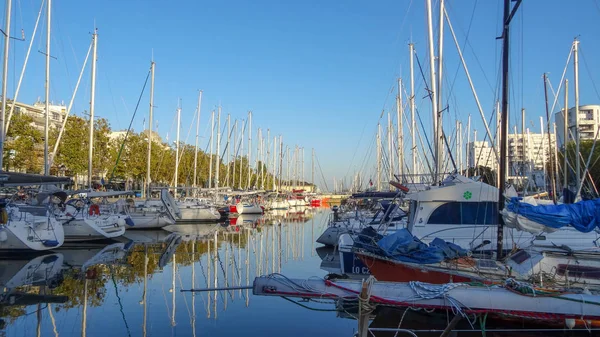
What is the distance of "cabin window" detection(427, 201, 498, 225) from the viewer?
54.9ft

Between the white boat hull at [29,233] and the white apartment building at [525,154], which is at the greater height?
the white apartment building at [525,154]

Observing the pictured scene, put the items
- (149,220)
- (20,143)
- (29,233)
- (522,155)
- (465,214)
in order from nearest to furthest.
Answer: (465,214), (29,233), (149,220), (522,155), (20,143)

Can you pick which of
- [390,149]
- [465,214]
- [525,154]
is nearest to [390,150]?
[390,149]

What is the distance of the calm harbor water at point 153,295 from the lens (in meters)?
11.7

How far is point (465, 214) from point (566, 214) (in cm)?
432

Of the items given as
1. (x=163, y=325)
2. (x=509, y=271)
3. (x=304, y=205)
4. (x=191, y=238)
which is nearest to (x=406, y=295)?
(x=509, y=271)

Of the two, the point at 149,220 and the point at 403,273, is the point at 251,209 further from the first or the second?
the point at 403,273

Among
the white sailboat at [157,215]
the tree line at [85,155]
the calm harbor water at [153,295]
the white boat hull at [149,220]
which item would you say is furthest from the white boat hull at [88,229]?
the tree line at [85,155]

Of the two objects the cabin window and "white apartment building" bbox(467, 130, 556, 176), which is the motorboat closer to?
the cabin window

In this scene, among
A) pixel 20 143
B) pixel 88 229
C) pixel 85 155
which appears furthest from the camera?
pixel 85 155

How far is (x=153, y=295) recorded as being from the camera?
49.3ft

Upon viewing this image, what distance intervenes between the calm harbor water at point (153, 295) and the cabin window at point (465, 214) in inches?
190

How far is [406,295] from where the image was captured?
9172mm

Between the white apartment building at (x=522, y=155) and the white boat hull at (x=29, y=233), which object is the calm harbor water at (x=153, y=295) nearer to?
the white boat hull at (x=29, y=233)
